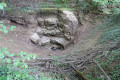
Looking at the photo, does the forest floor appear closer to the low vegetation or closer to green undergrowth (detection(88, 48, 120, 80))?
the low vegetation

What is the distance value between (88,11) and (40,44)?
17.8ft

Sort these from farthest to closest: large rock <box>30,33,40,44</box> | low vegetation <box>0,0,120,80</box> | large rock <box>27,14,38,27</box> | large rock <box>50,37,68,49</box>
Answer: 1. large rock <box>27,14,38,27</box>
2. large rock <box>50,37,68,49</box>
3. large rock <box>30,33,40,44</box>
4. low vegetation <box>0,0,120,80</box>

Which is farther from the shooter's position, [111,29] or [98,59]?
[111,29]

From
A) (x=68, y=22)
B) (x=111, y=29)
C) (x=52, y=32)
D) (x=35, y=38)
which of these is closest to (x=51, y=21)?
(x=52, y=32)

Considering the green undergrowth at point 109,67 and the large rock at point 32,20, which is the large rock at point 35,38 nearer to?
the large rock at point 32,20

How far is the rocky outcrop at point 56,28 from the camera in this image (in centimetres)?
963

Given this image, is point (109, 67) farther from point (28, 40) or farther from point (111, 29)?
point (28, 40)

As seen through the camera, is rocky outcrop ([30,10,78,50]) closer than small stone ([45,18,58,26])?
Yes

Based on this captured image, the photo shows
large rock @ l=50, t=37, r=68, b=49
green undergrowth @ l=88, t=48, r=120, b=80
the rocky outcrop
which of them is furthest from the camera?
large rock @ l=50, t=37, r=68, b=49

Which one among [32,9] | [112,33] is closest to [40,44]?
[32,9]

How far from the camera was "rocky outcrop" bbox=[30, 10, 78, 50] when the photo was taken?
9632 mm

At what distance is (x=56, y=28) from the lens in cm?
1027

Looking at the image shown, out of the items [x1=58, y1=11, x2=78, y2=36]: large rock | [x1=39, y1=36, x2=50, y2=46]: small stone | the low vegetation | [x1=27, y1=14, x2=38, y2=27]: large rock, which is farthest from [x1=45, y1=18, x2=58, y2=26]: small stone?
the low vegetation

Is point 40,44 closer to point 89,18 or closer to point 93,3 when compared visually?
point 89,18
